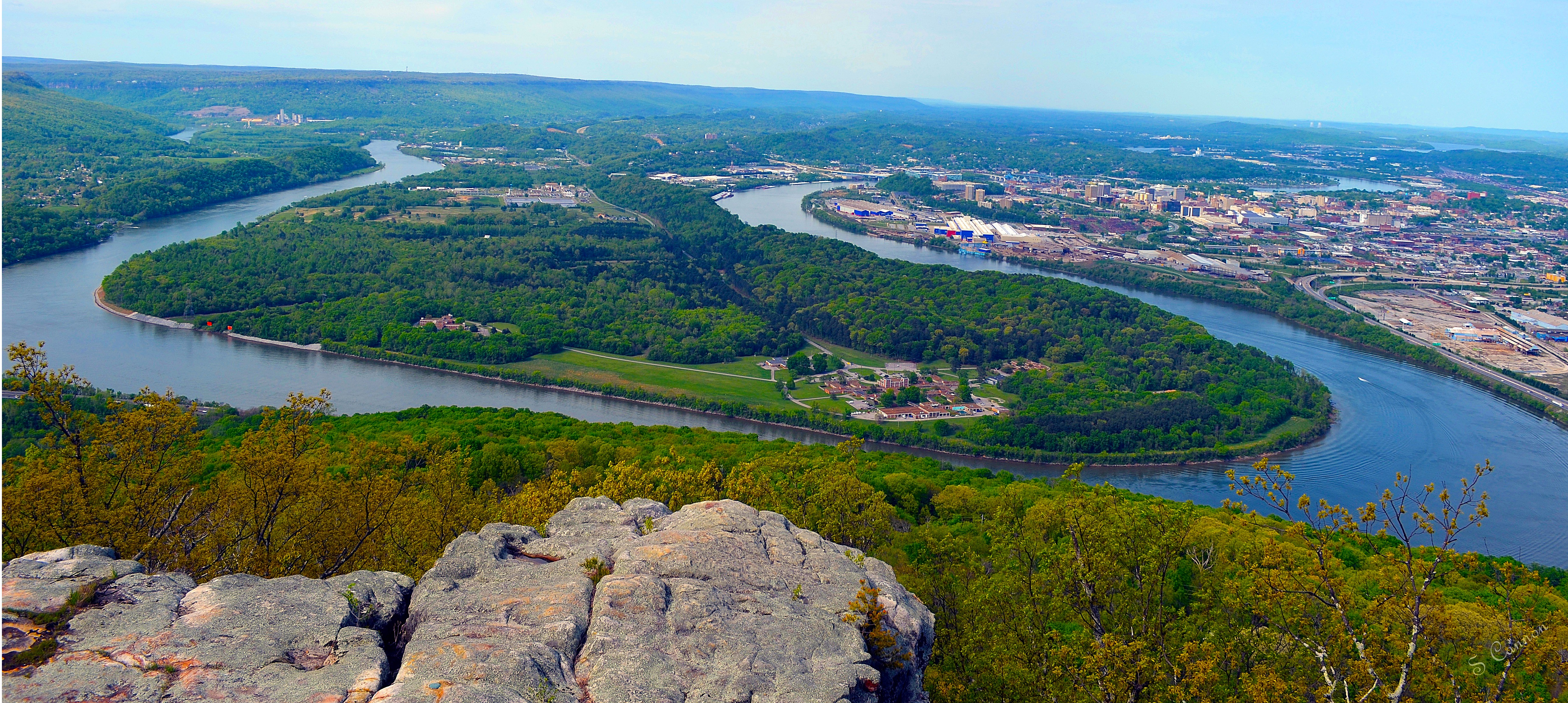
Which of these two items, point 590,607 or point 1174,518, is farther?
point 1174,518

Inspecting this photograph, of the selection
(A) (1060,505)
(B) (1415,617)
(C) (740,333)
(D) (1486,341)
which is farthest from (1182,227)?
(B) (1415,617)

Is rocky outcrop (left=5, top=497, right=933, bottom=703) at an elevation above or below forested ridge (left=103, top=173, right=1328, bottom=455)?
above

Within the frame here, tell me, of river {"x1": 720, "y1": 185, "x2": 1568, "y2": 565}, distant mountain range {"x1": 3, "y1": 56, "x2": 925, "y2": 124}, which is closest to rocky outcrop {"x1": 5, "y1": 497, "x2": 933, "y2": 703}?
river {"x1": 720, "y1": 185, "x2": 1568, "y2": 565}

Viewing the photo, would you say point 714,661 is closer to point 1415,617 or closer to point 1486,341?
Result: point 1415,617

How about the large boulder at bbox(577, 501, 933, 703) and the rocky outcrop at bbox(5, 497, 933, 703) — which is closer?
the rocky outcrop at bbox(5, 497, 933, 703)

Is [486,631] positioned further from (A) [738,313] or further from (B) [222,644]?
(A) [738,313]

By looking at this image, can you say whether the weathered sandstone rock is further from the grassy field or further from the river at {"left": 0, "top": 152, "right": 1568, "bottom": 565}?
the grassy field

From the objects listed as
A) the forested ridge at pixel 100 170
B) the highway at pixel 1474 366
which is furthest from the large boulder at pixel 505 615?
the forested ridge at pixel 100 170
